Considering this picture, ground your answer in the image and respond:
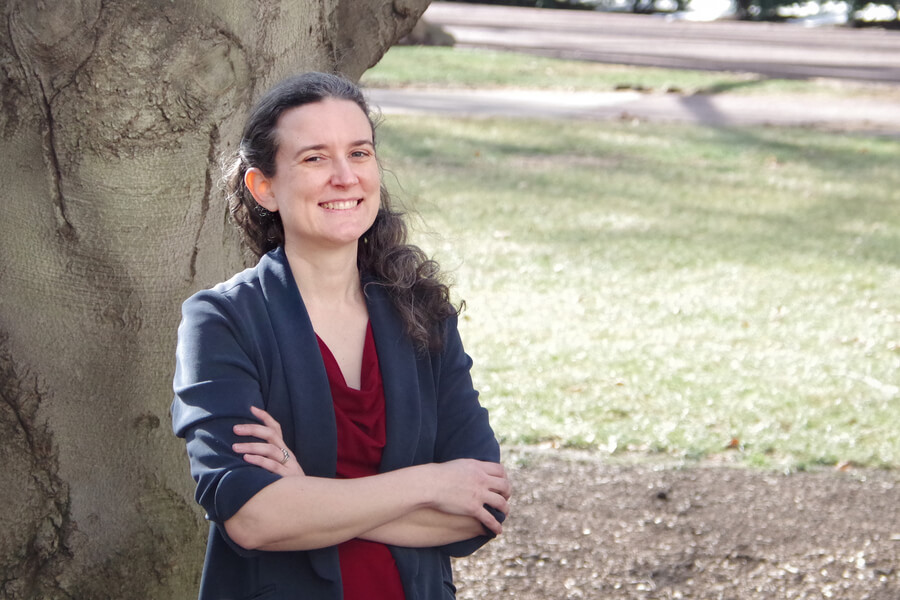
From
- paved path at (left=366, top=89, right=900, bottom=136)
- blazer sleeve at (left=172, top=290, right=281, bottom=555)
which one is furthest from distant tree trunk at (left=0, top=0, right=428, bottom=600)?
paved path at (left=366, top=89, right=900, bottom=136)

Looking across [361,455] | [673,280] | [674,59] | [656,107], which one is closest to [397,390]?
[361,455]

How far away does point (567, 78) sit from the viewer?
16359 mm

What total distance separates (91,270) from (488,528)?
1.31 m

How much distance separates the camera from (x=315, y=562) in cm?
224

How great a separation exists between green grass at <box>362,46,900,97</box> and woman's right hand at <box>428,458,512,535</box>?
1281 centimetres

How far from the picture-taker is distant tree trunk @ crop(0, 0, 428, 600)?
294 centimetres

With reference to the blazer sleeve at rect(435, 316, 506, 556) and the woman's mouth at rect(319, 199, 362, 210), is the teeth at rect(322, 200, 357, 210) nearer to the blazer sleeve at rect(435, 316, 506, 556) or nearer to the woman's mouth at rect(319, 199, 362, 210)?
the woman's mouth at rect(319, 199, 362, 210)

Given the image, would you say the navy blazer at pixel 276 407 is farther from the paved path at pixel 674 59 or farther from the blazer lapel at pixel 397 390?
the paved path at pixel 674 59

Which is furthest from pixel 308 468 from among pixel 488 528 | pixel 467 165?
pixel 467 165

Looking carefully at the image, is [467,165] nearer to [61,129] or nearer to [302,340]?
[61,129]

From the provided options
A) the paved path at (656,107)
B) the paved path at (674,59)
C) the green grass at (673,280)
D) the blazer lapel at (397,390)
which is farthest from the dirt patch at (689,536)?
the paved path at (656,107)

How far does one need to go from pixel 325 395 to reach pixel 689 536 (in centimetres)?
217

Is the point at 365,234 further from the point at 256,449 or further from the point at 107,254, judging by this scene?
the point at 107,254

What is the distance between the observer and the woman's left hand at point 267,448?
2.16m
